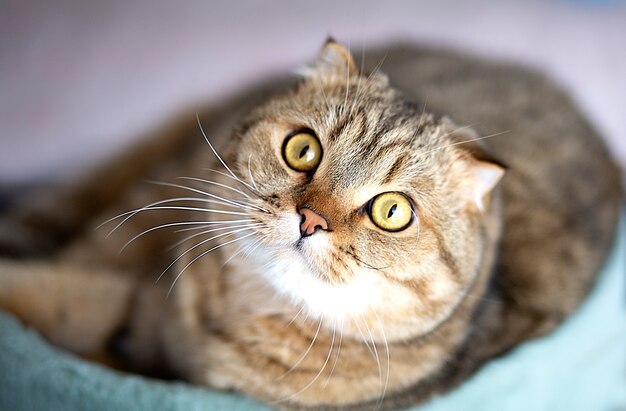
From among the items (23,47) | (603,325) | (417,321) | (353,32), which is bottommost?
(417,321)

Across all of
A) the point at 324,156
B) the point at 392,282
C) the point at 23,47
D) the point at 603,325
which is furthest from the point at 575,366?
the point at 23,47

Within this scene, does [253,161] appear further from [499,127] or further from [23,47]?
[23,47]

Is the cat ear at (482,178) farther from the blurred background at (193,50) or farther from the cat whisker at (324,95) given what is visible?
the blurred background at (193,50)

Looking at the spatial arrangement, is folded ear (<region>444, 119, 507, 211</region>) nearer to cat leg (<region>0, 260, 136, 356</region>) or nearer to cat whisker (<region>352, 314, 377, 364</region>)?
cat whisker (<region>352, 314, 377, 364</region>)

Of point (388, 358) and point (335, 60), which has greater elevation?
point (335, 60)

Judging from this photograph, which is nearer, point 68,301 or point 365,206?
point 365,206

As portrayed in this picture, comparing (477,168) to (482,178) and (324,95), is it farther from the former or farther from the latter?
(324,95)

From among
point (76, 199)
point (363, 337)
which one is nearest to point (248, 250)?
point (363, 337)

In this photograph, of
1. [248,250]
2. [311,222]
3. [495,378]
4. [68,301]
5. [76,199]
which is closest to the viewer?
[311,222]
